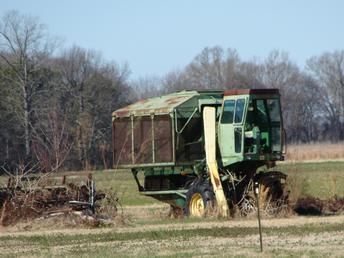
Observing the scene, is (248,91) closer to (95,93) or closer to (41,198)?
(41,198)

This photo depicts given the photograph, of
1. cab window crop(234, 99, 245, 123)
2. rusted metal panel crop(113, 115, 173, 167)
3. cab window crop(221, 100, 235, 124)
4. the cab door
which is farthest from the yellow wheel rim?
cab window crop(234, 99, 245, 123)

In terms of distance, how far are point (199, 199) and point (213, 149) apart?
56.7 inches

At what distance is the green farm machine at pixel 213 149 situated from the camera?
82.4ft

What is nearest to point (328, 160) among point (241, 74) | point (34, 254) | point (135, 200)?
point (135, 200)

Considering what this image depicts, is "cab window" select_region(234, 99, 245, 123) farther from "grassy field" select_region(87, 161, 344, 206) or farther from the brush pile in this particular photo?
the brush pile

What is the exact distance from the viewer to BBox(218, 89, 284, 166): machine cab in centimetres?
2512

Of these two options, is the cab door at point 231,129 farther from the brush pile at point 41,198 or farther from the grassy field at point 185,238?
the brush pile at point 41,198

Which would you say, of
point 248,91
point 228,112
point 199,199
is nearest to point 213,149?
point 228,112

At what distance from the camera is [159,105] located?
87.6 ft

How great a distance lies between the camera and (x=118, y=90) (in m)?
92.2

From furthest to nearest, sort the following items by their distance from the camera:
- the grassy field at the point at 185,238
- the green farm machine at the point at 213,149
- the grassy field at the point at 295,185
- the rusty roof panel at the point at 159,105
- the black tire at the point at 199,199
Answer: the grassy field at the point at 295,185
the rusty roof panel at the point at 159,105
the green farm machine at the point at 213,149
the black tire at the point at 199,199
the grassy field at the point at 185,238

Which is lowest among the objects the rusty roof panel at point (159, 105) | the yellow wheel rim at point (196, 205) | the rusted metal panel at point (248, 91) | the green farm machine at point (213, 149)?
the yellow wheel rim at point (196, 205)

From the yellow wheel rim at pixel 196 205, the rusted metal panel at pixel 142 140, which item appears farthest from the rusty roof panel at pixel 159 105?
the yellow wheel rim at pixel 196 205

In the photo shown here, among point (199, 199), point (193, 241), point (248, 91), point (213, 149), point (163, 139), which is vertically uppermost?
point (248, 91)
